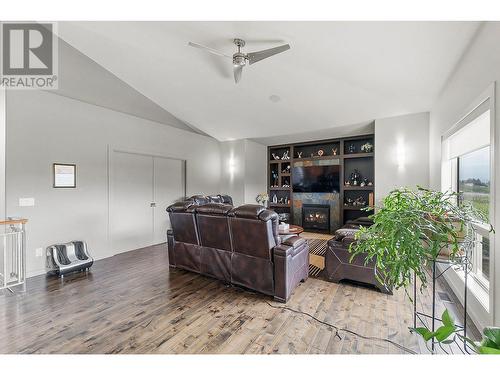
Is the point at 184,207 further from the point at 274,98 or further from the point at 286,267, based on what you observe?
the point at 274,98

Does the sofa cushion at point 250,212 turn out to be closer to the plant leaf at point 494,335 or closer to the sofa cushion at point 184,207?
the sofa cushion at point 184,207

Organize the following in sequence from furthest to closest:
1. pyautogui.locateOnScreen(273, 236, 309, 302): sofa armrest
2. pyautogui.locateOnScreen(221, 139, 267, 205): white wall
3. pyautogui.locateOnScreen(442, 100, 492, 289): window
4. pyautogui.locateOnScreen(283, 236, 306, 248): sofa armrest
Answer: pyautogui.locateOnScreen(221, 139, 267, 205): white wall, pyautogui.locateOnScreen(283, 236, 306, 248): sofa armrest, pyautogui.locateOnScreen(273, 236, 309, 302): sofa armrest, pyautogui.locateOnScreen(442, 100, 492, 289): window

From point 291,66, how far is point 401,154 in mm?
2807

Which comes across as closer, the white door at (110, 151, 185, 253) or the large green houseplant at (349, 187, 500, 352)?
the large green houseplant at (349, 187, 500, 352)

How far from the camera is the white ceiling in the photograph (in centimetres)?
263

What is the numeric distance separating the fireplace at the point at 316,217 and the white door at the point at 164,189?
353cm

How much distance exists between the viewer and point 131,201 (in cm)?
498

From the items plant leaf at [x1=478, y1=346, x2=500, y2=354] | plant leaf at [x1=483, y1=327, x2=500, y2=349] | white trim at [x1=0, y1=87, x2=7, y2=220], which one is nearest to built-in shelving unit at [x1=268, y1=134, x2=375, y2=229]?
plant leaf at [x1=483, y1=327, x2=500, y2=349]

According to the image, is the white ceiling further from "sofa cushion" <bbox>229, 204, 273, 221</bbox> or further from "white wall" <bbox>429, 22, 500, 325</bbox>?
"sofa cushion" <bbox>229, 204, 273, 221</bbox>

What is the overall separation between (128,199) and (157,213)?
0.81 meters

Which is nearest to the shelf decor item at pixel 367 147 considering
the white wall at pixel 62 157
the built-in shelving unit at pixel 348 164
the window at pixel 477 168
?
the built-in shelving unit at pixel 348 164

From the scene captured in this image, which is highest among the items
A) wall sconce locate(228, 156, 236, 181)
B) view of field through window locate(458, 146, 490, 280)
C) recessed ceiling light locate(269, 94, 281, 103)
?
recessed ceiling light locate(269, 94, 281, 103)

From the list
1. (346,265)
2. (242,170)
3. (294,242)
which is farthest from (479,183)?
(242,170)

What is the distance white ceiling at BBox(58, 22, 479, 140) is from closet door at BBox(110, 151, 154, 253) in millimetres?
1468
